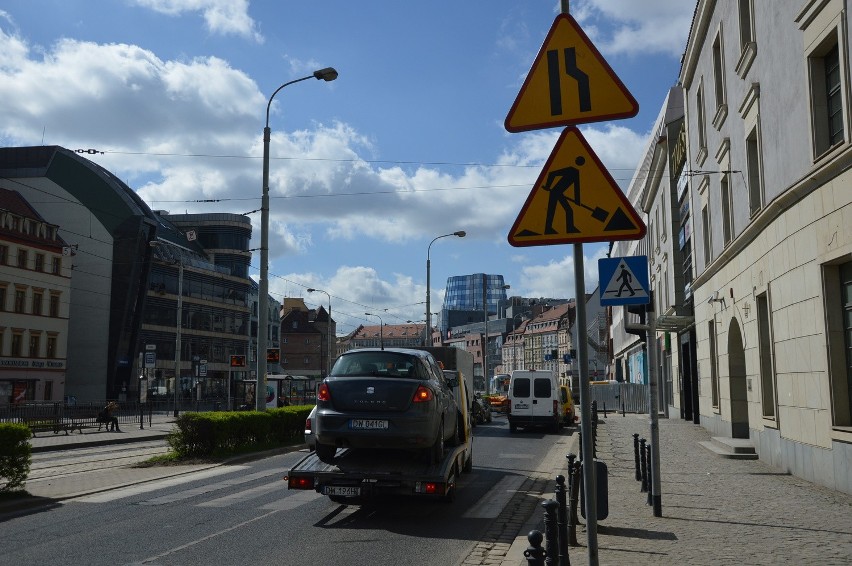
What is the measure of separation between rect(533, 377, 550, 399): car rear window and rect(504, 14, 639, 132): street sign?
26.1 m

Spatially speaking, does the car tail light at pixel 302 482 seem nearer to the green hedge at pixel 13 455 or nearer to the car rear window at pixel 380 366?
A: the car rear window at pixel 380 366

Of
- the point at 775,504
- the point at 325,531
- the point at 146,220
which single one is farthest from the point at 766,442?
the point at 146,220

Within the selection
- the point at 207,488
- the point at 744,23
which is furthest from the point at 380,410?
the point at 744,23

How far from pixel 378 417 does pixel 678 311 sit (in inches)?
1025

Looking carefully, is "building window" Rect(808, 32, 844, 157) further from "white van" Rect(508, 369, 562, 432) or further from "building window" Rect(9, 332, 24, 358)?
"building window" Rect(9, 332, 24, 358)

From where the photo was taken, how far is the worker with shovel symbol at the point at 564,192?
192 inches

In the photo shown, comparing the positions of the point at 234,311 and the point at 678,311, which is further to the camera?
the point at 234,311

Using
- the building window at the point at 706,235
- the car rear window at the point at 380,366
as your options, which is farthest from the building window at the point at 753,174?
the car rear window at the point at 380,366

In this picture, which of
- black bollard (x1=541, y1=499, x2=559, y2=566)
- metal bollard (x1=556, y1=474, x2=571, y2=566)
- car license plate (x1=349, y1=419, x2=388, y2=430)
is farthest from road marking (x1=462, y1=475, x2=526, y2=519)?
black bollard (x1=541, y1=499, x2=559, y2=566)

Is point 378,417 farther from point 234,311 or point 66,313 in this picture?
point 234,311

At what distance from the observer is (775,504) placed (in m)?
11.0

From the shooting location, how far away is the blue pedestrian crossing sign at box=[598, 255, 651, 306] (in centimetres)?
892

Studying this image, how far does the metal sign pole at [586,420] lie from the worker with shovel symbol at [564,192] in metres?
0.26

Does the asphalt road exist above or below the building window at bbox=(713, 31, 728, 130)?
below
